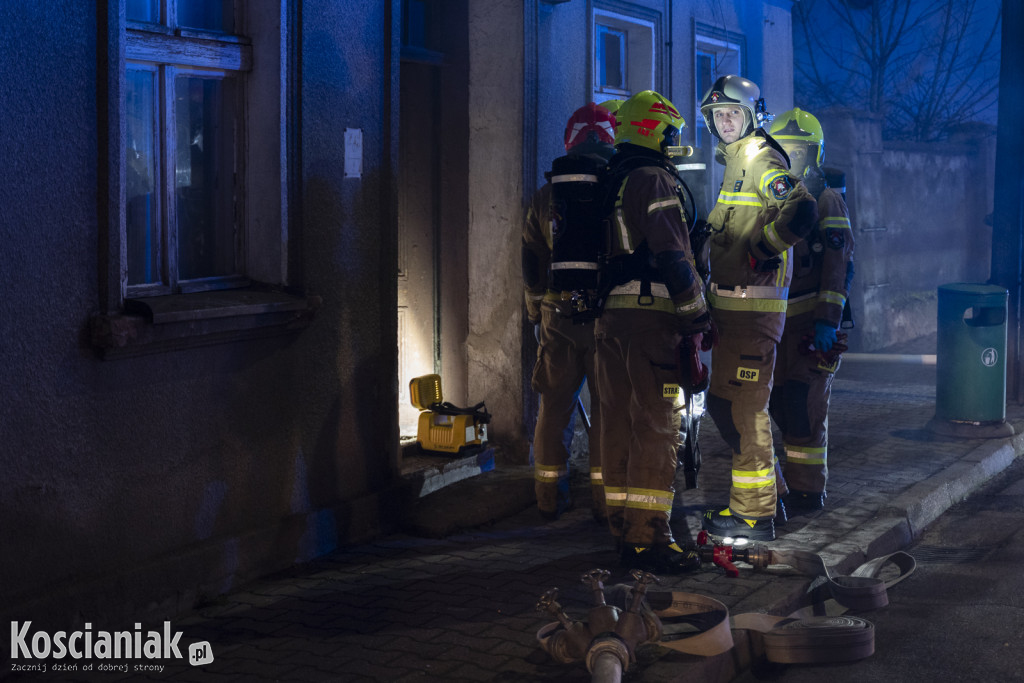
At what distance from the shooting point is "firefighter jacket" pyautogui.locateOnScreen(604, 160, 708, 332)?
545 centimetres

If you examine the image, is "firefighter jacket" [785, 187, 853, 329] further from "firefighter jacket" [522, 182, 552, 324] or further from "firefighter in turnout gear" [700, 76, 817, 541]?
"firefighter jacket" [522, 182, 552, 324]

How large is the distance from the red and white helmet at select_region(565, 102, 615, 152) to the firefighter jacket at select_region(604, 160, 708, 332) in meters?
0.96

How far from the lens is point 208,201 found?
5691 millimetres

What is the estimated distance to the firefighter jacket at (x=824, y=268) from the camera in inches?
267

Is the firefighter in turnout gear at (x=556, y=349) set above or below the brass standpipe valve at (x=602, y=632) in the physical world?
above

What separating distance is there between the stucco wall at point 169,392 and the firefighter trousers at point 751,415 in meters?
1.87

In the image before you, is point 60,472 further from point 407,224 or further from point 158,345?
point 407,224

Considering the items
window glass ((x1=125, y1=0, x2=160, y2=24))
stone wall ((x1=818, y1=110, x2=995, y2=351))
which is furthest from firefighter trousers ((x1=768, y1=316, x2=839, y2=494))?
stone wall ((x1=818, y1=110, x2=995, y2=351))

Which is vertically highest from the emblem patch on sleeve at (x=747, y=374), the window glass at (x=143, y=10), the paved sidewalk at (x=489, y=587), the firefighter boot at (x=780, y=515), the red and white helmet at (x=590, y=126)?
the window glass at (x=143, y=10)

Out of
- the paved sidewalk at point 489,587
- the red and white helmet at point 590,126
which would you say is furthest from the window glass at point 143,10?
the paved sidewalk at point 489,587

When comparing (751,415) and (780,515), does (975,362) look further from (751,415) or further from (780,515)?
(751,415)

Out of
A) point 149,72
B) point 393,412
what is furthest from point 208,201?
point 393,412

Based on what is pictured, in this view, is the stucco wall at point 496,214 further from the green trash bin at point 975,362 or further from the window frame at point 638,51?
the green trash bin at point 975,362

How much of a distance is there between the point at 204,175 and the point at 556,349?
212 cm
